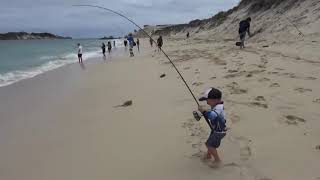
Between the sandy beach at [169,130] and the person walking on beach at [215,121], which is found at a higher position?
the person walking on beach at [215,121]

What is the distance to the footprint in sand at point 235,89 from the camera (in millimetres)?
7845

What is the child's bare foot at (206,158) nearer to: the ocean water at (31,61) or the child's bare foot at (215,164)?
the child's bare foot at (215,164)

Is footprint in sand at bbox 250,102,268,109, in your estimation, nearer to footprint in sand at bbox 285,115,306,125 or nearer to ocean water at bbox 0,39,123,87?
footprint in sand at bbox 285,115,306,125

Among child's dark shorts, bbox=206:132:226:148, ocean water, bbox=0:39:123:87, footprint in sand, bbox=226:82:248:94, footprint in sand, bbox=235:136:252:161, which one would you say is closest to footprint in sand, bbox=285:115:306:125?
footprint in sand, bbox=235:136:252:161

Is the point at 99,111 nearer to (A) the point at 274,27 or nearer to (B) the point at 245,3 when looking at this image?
(A) the point at 274,27

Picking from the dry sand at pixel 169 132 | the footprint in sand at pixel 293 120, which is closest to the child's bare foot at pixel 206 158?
the dry sand at pixel 169 132

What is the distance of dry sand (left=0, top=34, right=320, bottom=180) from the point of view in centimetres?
472

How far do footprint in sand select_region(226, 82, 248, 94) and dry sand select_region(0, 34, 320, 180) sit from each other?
2 cm

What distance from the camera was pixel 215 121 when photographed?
A: 4652 millimetres

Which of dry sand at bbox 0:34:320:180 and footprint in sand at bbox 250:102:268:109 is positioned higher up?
footprint in sand at bbox 250:102:268:109

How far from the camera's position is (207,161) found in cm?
483

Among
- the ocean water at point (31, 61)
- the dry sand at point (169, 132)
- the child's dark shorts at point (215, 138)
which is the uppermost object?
the child's dark shorts at point (215, 138)

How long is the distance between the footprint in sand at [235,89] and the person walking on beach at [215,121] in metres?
3.15

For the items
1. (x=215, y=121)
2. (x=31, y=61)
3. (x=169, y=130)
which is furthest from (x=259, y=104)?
(x=31, y=61)
